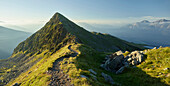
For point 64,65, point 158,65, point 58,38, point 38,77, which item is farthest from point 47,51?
point 158,65

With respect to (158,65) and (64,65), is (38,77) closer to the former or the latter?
(64,65)

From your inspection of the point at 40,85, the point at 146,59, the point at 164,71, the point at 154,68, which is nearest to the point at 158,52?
the point at 146,59

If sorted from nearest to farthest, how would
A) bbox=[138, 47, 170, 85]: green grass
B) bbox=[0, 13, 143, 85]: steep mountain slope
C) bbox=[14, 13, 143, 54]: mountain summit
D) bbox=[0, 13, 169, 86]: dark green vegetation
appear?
bbox=[138, 47, 170, 85]: green grass < bbox=[0, 13, 169, 86]: dark green vegetation < bbox=[0, 13, 143, 85]: steep mountain slope < bbox=[14, 13, 143, 54]: mountain summit

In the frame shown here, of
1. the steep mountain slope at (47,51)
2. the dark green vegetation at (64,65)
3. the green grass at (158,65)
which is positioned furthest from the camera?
the steep mountain slope at (47,51)

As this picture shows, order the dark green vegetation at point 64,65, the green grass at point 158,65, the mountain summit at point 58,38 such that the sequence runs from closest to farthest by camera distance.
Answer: the green grass at point 158,65 → the dark green vegetation at point 64,65 → the mountain summit at point 58,38

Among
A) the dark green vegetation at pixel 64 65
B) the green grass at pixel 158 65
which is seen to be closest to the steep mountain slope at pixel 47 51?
the dark green vegetation at pixel 64 65

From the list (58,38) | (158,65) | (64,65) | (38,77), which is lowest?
(38,77)

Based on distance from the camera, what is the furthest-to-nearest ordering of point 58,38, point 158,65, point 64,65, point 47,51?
point 58,38 < point 47,51 < point 64,65 < point 158,65

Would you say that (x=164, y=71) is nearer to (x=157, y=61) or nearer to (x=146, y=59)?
(x=157, y=61)

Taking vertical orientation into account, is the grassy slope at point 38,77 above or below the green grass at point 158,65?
below

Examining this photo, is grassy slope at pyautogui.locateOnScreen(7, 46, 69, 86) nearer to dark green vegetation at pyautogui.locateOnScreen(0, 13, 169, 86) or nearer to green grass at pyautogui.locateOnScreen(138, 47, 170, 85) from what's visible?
dark green vegetation at pyautogui.locateOnScreen(0, 13, 169, 86)

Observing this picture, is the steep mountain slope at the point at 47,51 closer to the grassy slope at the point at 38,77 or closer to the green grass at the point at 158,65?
the grassy slope at the point at 38,77

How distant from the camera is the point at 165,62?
923 inches

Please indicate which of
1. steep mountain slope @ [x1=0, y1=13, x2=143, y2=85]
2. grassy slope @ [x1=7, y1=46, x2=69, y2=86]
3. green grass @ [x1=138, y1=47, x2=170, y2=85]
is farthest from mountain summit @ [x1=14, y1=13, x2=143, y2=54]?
green grass @ [x1=138, y1=47, x2=170, y2=85]
